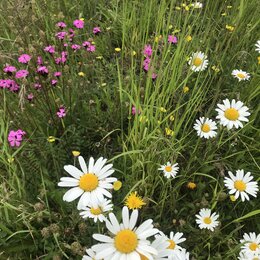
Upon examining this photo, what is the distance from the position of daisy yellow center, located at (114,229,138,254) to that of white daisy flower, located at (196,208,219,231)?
1.87ft

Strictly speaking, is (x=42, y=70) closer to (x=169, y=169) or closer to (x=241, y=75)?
(x=169, y=169)

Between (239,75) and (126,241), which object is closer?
(126,241)

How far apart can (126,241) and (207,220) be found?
0.63 metres

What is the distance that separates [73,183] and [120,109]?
0.79 meters

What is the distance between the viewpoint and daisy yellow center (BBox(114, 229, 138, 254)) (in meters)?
0.77

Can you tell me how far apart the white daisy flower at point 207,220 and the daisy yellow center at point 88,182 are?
1.71 ft

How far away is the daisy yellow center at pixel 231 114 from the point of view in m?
1.39

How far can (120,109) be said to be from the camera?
5.63ft

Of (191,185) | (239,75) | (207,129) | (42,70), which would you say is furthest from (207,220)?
(42,70)

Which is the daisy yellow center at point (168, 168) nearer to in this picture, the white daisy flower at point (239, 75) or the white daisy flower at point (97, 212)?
the white daisy flower at point (97, 212)

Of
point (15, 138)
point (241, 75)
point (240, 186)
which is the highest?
point (241, 75)

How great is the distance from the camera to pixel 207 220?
132cm

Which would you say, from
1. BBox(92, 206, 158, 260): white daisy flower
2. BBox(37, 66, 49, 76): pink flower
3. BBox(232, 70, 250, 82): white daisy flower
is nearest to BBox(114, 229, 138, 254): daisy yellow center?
BBox(92, 206, 158, 260): white daisy flower

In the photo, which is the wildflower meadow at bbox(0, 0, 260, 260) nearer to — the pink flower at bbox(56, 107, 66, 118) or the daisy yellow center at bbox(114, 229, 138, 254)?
the pink flower at bbox(56, 107, 66, 118)
